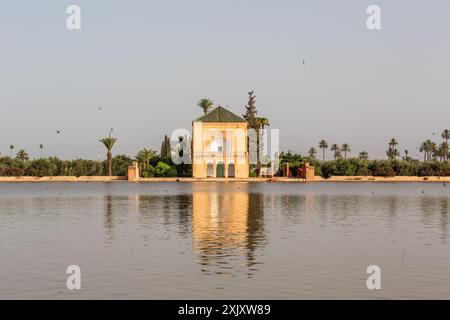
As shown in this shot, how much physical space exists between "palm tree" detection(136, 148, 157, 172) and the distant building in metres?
11.4

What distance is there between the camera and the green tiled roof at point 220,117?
364 feet

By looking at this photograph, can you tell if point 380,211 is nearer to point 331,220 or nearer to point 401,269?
point 331,220

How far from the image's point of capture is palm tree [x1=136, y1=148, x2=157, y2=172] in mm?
120625

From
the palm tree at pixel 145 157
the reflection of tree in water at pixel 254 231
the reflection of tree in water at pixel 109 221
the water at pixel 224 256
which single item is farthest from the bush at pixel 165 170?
the water at pixel 224 256

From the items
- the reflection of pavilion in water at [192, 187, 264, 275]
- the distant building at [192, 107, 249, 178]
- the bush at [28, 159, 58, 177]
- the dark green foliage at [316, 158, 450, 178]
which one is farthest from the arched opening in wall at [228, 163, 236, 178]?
the reflection of pavilion in water at [192, 187, 264, 275]

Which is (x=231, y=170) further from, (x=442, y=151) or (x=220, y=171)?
(x=442, y=151)

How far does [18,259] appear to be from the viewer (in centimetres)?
1953

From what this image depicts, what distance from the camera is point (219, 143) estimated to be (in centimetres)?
11244

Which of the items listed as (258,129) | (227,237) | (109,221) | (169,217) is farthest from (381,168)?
(227,237)

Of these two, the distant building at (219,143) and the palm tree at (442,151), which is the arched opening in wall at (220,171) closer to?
the distant building at (219,143)

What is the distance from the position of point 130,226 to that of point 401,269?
14.9 metres

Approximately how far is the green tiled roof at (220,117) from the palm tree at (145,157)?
1379cm

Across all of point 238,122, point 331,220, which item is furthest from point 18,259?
point 238,122

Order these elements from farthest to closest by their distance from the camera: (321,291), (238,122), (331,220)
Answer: (238,122) < (331,220) < (321,291)
